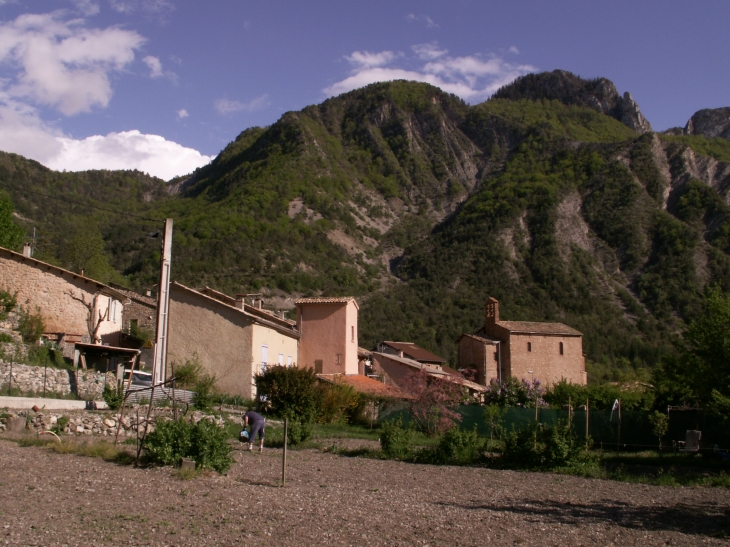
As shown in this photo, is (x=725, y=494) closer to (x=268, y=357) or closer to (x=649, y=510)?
(x=649, y=510)

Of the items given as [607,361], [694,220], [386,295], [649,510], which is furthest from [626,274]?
[649,510]

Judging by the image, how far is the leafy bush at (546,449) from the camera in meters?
18.8

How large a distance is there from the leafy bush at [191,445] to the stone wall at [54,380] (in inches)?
376

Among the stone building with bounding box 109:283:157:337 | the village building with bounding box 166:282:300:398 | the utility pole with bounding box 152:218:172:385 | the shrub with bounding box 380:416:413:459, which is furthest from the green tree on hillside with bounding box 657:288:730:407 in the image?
the stone building with bounding box 109:283:157:337

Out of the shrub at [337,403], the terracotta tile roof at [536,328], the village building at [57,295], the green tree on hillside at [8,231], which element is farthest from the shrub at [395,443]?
the terracotta tile roof at [536,328]

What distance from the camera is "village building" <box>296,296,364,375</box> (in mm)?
40875

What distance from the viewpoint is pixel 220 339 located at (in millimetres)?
33531

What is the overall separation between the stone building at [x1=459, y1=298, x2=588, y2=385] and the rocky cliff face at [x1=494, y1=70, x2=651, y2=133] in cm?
14168

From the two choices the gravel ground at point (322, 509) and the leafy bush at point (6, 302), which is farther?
the leafy bush at point (6, 302)

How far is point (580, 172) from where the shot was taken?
401 ft

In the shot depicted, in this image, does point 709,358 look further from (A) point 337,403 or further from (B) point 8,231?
(B) point 8,231

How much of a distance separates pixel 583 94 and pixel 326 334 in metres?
168

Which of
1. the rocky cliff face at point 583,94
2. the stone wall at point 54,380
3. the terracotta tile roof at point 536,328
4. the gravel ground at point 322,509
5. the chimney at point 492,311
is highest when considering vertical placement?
the rocky cliff face at point 583,94

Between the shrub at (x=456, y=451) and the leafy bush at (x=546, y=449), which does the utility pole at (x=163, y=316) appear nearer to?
the shrub at (x=456, y=451)
